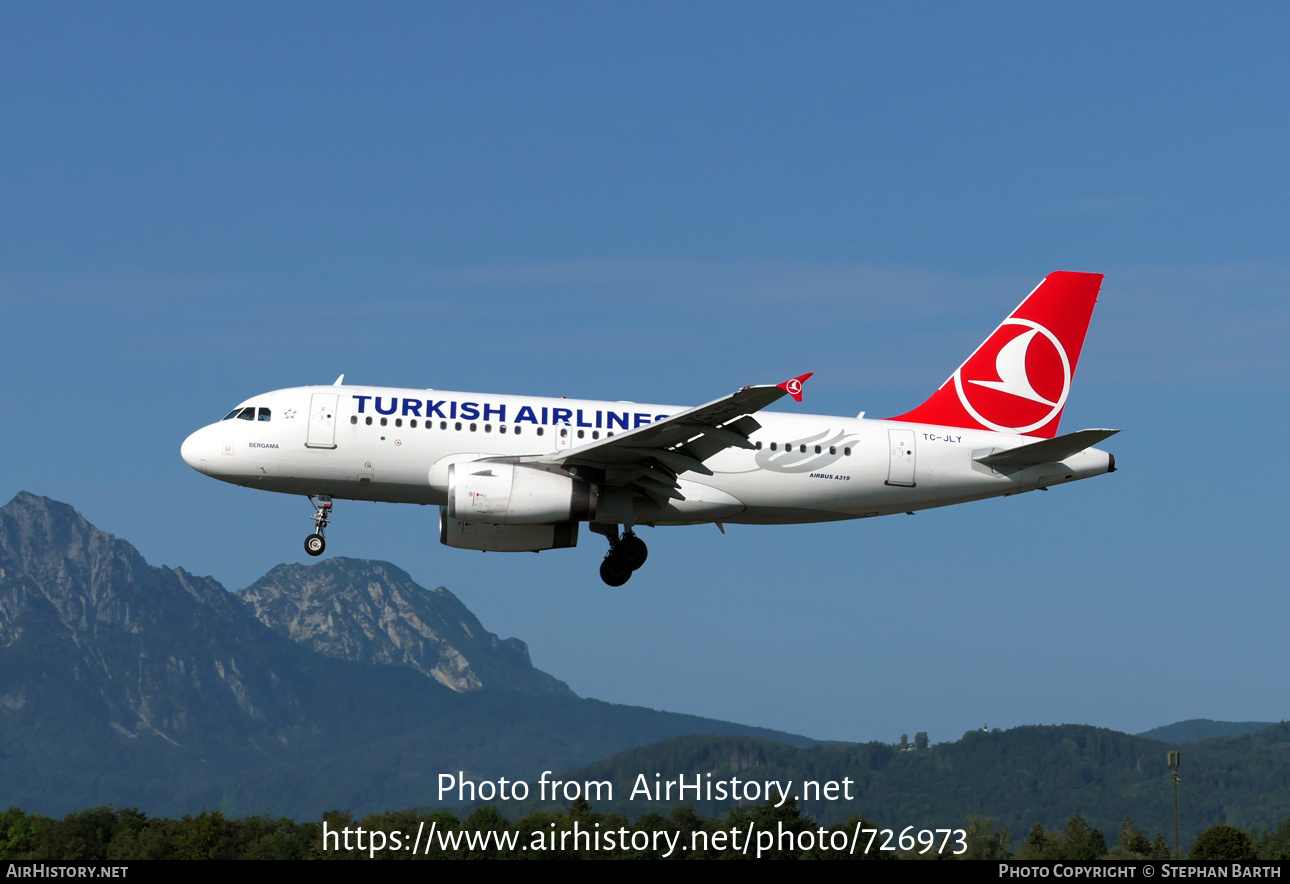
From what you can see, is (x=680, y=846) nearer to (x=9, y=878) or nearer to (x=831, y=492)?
(x=831, y=492)

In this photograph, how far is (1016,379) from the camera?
46719 mm

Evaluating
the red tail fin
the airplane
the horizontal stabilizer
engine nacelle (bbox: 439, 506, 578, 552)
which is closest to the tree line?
engine nacelle (bbox: 439, 506, 578, 552)

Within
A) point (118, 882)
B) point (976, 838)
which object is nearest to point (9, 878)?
point (118, 882)

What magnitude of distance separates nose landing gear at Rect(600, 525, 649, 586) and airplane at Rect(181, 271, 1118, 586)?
41 mm

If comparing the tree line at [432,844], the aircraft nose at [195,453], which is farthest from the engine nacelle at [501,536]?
the tree line at [432,844]

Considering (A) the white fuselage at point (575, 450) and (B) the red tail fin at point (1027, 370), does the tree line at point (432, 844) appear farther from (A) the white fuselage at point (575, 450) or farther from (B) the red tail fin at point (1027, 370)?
(A) the white fuselage at point (575, 450)

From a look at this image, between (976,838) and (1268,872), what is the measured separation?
113 meters

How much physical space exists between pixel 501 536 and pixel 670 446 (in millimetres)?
6551

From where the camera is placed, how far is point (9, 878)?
2731 cm

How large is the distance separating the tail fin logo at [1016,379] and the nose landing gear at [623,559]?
11330 mm

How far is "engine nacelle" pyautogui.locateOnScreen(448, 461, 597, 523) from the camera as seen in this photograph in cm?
3909

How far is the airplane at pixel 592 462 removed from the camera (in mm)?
39656

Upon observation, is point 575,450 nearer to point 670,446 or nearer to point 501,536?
point 670,446

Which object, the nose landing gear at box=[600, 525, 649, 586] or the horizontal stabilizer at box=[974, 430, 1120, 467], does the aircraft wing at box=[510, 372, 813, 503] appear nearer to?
the nose landing gear at box=[600, 525, 649, 586]
